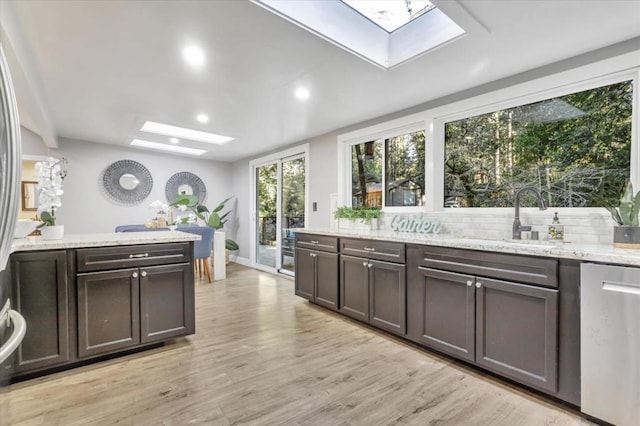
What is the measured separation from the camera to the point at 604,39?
6.71ft

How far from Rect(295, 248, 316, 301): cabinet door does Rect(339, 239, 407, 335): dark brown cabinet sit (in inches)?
20.2

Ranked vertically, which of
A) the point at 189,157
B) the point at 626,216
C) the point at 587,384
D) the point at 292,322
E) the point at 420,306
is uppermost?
the point at 189,157

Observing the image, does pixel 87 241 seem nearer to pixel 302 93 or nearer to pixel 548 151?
pixel 302 93

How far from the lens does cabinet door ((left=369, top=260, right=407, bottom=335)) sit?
102 inches

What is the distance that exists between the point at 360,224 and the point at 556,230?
1803mm

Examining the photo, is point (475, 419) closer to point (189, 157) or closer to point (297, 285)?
point (297, 285)

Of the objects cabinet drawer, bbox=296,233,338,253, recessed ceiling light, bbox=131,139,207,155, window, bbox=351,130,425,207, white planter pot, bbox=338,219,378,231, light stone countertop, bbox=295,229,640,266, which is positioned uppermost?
recessed ceiling light, bbox=131,139,207,155

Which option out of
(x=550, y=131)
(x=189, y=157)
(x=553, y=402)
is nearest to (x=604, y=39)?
(x=550, y=131)

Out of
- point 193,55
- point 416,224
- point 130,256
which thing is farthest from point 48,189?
point 416,224

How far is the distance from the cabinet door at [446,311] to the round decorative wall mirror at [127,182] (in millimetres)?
5358

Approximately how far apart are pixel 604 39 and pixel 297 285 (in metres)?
3.53

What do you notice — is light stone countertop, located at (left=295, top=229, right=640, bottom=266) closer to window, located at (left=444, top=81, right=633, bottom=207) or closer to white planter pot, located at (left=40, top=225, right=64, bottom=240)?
→ window, located at (left=444, top=81, right=633, bottom=207)

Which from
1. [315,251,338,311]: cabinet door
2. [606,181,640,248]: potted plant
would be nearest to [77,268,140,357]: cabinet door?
[315,251,338,311]: cabinet door

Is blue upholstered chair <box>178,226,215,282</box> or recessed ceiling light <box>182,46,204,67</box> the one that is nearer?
recessed ceiling light <box>182,46,204,67</box>
